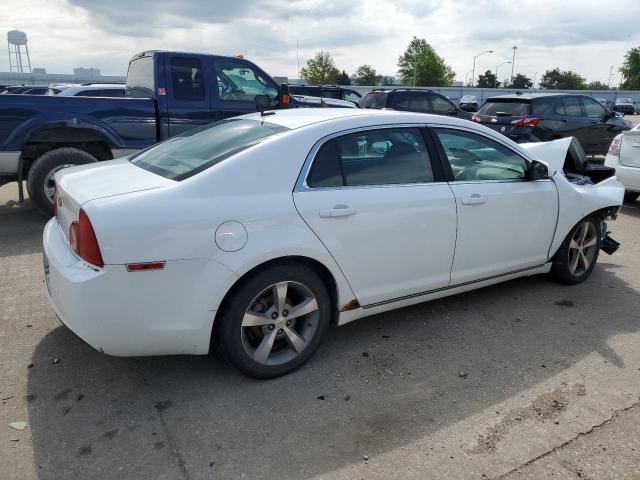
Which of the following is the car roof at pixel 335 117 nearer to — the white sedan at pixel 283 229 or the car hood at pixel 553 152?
the white sedan at pixel 283 229

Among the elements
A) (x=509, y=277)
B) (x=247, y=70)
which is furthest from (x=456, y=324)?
(x=247, y=70)

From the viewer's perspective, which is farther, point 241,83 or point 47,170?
point 241,83

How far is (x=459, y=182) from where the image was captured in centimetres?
379

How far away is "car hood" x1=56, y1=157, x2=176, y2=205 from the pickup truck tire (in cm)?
318

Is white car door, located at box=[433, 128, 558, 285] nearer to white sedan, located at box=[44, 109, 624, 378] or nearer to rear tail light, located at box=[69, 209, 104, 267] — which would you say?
white sedan, located at box=[44, 109, 624, 378]

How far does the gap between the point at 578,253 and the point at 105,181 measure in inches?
157

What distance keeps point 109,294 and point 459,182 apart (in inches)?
96.7

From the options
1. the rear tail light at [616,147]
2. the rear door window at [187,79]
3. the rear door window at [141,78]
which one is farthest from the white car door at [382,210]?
the rear tail light at [616,147]

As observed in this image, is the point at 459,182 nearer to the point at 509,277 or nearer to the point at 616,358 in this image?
the point at 509,277

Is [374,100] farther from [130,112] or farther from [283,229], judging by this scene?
[283,229]

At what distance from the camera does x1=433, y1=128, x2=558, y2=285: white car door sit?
3.80 m

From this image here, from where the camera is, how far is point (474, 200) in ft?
12.4

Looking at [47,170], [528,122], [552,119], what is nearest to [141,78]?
[47,170]

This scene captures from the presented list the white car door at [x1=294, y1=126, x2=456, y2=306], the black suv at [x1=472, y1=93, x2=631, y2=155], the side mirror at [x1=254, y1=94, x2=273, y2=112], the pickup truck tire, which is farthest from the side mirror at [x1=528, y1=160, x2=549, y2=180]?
the black suv at [x1=472, y1=93, x2=631, y2=155]
